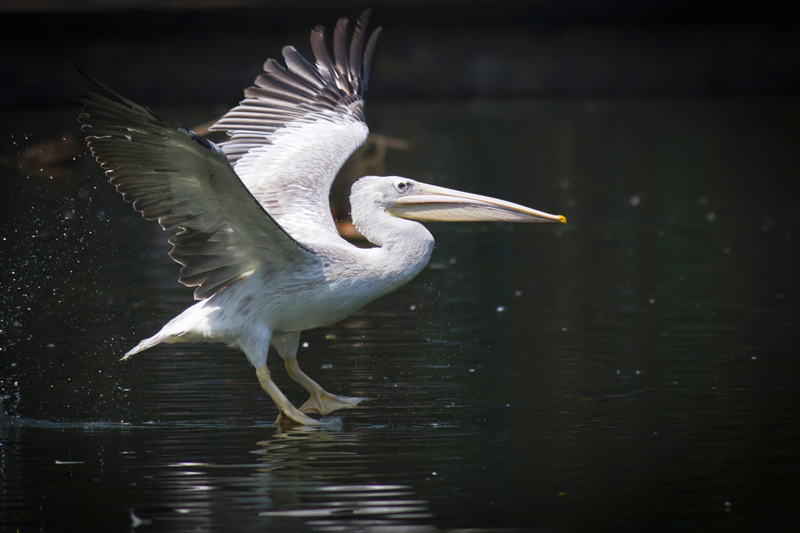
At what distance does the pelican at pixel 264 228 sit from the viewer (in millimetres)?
5754

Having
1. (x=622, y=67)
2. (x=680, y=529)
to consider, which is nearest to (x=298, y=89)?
(x=680, y=529)

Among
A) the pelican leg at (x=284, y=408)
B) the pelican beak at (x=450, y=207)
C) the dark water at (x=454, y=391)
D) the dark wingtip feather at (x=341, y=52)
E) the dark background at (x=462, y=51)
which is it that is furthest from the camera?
the dark background at (x=462, y=51)

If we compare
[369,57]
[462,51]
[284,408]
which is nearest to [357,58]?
[369,57]

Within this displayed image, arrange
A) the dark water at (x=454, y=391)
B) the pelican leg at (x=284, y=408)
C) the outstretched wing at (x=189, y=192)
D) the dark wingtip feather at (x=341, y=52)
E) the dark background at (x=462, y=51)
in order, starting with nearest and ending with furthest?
the dark water at (x=454, y=391) < the outstretched wing at (x=189, y=192) < the pelican leg at (x=284, y=408) < the dark wingtip feather at (x=341, y=52) < the dark background at (x=462, y=51)

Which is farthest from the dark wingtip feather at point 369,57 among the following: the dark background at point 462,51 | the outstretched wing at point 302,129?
the dark background at point 462,51

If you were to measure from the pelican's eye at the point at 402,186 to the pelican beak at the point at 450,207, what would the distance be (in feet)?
0.10

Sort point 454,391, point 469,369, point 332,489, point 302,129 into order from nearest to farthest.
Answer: point 332,489 < point 454,391 < point 469,369 < point 302,129

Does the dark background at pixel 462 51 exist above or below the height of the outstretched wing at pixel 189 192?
above

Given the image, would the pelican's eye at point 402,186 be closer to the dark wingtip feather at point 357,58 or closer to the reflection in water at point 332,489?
the reflection in water at point 332,489

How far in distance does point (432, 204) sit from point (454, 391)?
109 cm

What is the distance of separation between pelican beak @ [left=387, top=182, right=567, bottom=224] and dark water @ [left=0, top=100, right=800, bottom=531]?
3.12 ft

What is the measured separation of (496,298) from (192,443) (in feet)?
14.5

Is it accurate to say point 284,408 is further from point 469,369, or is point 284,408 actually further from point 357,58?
point 357,58

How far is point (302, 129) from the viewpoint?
8109 mm
